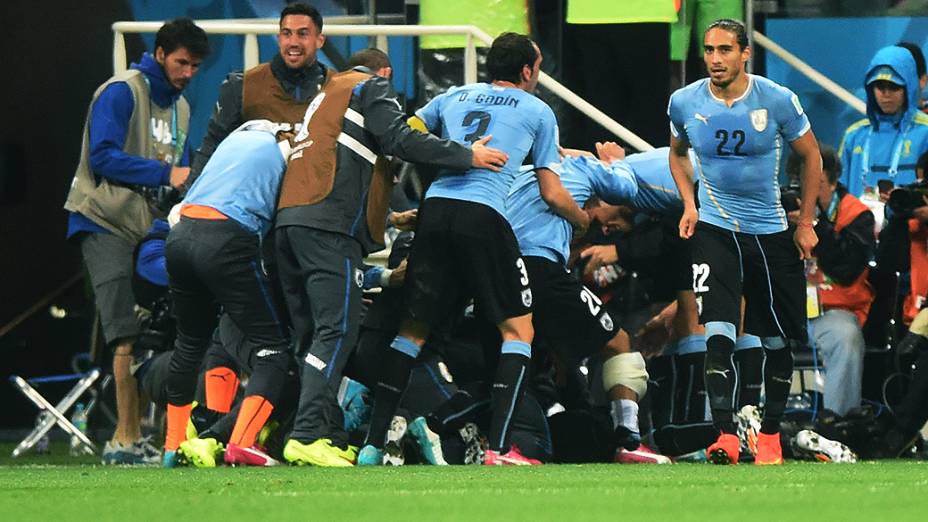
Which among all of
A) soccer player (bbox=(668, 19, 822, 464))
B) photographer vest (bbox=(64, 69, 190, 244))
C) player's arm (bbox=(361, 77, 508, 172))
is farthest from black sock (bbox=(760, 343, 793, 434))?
photographer vest (bbox=(64, 69, 190, 244))

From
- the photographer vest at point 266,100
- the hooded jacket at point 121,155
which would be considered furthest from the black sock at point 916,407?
the hooded jacket at point 121,155

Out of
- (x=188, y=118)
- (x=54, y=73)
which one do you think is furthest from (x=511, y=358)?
(x=54, y=73)

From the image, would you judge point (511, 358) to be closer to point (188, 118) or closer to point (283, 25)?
point (283, 25)

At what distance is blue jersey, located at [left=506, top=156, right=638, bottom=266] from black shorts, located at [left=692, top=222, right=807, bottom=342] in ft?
2.27

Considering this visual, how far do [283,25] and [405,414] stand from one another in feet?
6.42

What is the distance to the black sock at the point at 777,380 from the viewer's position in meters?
9.10

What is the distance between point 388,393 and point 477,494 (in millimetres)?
2720

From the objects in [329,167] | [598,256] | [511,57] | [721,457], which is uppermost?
[511,57]

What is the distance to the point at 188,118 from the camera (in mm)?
11438

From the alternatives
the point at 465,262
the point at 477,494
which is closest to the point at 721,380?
the point at 465,262

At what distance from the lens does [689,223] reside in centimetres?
920

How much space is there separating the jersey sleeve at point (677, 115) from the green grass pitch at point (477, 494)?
Answer: 5.62ft

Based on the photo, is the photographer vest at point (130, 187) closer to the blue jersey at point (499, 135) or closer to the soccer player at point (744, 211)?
the blue jersey at point (499, 135)

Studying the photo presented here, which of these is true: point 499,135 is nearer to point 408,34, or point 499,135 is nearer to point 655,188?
point 655,188
